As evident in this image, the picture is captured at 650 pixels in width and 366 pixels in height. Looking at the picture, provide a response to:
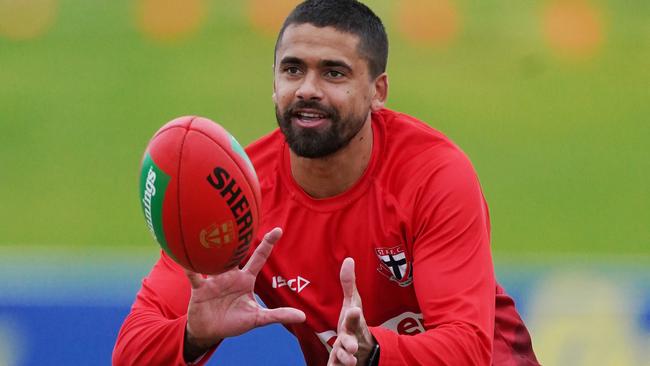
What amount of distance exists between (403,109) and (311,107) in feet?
13.9

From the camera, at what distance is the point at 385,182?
3326 millimetres

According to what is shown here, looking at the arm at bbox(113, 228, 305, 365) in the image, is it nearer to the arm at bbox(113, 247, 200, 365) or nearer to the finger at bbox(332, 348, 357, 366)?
the arm at bbox(113, 247, 200, 365)

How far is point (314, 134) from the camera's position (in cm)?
320

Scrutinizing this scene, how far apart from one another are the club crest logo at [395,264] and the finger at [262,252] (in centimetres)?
40

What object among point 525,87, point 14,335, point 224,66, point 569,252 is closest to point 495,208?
point 569,252

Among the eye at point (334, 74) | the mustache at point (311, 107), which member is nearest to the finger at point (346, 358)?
the mustache at point (311, 107)

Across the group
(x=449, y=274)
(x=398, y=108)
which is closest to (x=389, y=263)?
(x=449, y=274)

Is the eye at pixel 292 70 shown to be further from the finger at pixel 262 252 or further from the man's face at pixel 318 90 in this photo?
the finger at pixel 262 252

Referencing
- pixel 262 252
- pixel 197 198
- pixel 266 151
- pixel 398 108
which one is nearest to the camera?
pixel 197 198

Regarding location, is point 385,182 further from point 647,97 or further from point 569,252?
point 647,97

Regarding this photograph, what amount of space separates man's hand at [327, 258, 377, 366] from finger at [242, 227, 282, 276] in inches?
11.9

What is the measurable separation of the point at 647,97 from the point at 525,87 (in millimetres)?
851

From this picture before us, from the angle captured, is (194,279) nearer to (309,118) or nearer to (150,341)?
(150,341)

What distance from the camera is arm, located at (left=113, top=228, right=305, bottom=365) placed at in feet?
9.85
